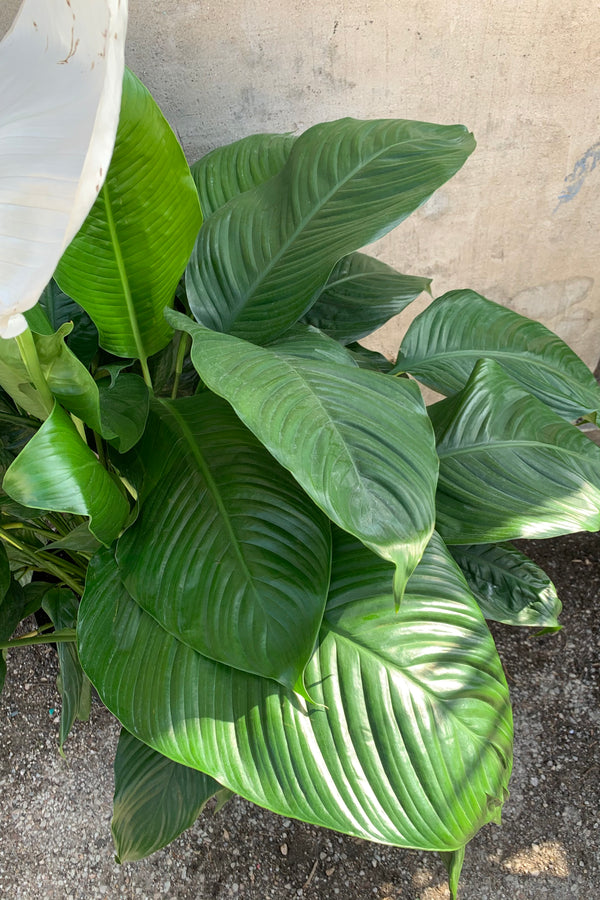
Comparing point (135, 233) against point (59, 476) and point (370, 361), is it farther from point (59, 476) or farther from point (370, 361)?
point (370, 361)

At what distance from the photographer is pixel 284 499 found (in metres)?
0.72

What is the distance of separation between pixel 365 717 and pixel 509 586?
1.40ft

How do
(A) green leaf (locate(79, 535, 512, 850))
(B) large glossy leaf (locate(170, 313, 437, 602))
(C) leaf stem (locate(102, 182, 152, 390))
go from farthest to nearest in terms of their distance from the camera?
1. (C) leaf stem (locate(102, 182, 152, 390))
2. (A) green leaf (locate(79, 535, 512, 850))
3. (B) large glossy leaf (locate(170, 313, 437, 602))

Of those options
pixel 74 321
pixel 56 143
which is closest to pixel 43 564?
pixel 74 321

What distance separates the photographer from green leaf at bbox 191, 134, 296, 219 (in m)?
0.97

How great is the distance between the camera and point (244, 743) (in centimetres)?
67

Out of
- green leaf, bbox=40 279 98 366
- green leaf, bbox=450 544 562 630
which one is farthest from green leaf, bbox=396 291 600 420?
green leaf, bbox=40 279 98 366

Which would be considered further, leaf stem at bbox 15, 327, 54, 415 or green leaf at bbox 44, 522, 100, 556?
green leaf at bbox 44, 522, 100, 556

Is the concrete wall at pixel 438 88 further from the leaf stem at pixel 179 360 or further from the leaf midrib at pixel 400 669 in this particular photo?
the leaf midrib at pixel 400 669

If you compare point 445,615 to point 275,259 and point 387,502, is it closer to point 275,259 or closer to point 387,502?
point 387,502

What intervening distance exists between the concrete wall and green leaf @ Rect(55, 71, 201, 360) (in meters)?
0.35

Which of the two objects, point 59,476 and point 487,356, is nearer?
point 59,476

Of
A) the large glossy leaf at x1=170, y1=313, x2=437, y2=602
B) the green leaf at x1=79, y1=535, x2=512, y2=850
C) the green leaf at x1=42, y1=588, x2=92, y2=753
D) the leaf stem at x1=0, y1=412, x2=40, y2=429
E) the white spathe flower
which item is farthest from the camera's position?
the green leaf at x1=42, y1=588, x2=92, y2=753

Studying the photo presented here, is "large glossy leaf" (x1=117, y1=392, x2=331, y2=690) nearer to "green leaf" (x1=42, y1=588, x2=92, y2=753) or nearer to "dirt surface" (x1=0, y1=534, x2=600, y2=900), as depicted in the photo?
"green leaf" (x1=42, y1=588, x2=92, y2=753)
